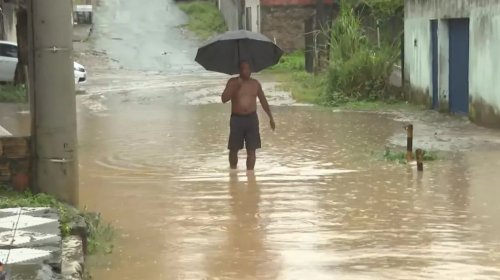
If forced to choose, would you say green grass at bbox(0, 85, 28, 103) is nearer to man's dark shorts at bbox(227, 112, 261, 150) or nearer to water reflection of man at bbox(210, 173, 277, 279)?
man's dark shorts at bbox(227, 112, 261, 150)

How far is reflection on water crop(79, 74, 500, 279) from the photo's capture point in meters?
7.17

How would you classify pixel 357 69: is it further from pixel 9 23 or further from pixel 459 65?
pixel 9 23

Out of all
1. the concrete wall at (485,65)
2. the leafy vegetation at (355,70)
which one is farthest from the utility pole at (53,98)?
the leafy vegetation at (355,70)

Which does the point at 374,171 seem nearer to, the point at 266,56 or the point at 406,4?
the point at 266,56

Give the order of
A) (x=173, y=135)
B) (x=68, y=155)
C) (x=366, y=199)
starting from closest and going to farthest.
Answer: (x=68, y=155) < (x=366, y=199) < (x=173, y=135)

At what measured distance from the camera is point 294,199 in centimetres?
1010

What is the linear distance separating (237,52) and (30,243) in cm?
652

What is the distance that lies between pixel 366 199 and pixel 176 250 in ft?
10.2

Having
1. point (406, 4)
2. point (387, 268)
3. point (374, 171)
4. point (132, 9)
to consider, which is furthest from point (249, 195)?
point (132, 9)

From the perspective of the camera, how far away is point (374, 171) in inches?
476

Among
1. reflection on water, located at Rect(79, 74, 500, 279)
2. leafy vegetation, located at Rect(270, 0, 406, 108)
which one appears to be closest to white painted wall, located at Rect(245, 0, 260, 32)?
leafy vegetation, located at Rect(270, 0, 406, 108)

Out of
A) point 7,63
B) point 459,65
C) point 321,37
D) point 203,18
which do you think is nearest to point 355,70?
point 459,65

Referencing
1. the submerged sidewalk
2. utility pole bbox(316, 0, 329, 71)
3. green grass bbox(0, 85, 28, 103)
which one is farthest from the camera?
utility pole bbox(316, 0, 329, 71)

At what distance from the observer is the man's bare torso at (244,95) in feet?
39.3
